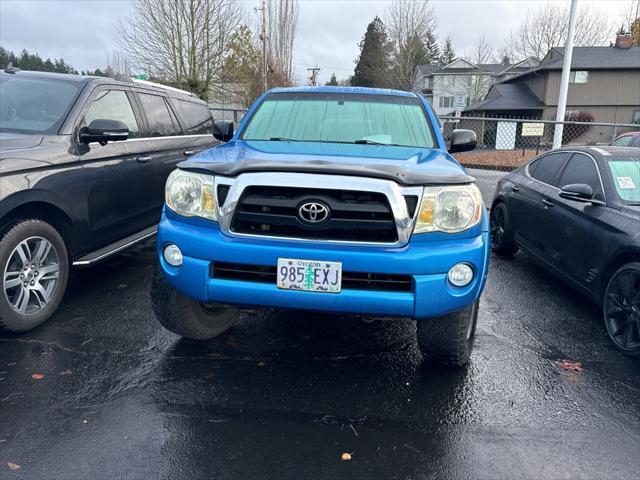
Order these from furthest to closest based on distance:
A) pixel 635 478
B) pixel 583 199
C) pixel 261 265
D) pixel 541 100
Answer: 1. pixel 541 100
2. pixel 583 199
3. pixel 261 265
4. pixel 635 478

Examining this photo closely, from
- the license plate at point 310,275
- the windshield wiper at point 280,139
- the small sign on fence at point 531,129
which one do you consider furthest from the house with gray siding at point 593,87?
the license plate at point 310,275

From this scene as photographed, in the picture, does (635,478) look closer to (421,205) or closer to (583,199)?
(421,205)

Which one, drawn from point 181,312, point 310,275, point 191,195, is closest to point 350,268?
point 310,275

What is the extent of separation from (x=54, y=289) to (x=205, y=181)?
184 cm

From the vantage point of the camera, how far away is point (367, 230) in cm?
265

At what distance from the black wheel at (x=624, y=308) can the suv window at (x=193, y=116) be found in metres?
4.97

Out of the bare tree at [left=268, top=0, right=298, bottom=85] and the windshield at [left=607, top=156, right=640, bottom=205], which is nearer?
the windshield at [left=607, top=156, right=640, bottom=205]

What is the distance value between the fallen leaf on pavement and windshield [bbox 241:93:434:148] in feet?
6.19

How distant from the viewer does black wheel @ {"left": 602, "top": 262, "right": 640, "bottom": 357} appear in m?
3.51

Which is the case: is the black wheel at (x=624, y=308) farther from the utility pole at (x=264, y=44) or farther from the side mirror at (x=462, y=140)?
the utility pole at (x=264, y=44)

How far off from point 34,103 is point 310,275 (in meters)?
3.26

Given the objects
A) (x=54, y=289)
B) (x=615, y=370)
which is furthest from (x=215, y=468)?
(x=615, y=370)

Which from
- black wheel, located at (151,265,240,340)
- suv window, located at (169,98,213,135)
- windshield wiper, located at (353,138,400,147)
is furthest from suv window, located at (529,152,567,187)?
suv window, located at (169,98,213,135)

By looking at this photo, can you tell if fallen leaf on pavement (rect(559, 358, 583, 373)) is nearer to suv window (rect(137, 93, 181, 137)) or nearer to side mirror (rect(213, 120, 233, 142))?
side mirror (rect(213, 120, 233, 142))
